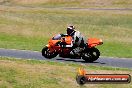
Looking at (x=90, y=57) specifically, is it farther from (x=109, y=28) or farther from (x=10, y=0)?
(x=10, y=0)

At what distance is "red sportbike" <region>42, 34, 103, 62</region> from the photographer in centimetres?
2423

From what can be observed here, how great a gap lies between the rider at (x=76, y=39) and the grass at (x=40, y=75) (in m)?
2.53

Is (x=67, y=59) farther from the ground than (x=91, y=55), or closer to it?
closer to it

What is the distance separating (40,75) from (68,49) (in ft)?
19.5

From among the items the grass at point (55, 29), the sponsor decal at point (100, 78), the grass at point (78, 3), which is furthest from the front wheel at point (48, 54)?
the grass at point (78, 3)

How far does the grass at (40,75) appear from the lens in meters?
17.9

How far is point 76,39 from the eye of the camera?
2423 cm

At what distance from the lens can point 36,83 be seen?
17.9 m

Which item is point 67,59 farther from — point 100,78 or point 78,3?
point 78,3

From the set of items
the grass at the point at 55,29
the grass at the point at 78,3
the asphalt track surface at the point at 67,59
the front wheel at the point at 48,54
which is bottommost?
the grass at the point at 78,3

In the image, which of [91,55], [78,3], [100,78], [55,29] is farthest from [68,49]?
[78,3]

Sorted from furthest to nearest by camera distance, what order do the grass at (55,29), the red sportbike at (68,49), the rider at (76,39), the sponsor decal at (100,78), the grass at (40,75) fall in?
the grass at (55,29)
the red sportbike at (68,49)
the rider at (76,39)
the grass at (40,75)
the sponsor decal at (100,78)

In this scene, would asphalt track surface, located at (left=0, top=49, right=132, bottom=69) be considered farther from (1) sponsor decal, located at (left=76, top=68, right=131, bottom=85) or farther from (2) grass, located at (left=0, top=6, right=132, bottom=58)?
(1) sponsor decal, located at (left=76, top=68, right=131, bottom=85)

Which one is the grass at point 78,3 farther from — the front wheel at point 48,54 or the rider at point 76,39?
the rider at point 76,39
